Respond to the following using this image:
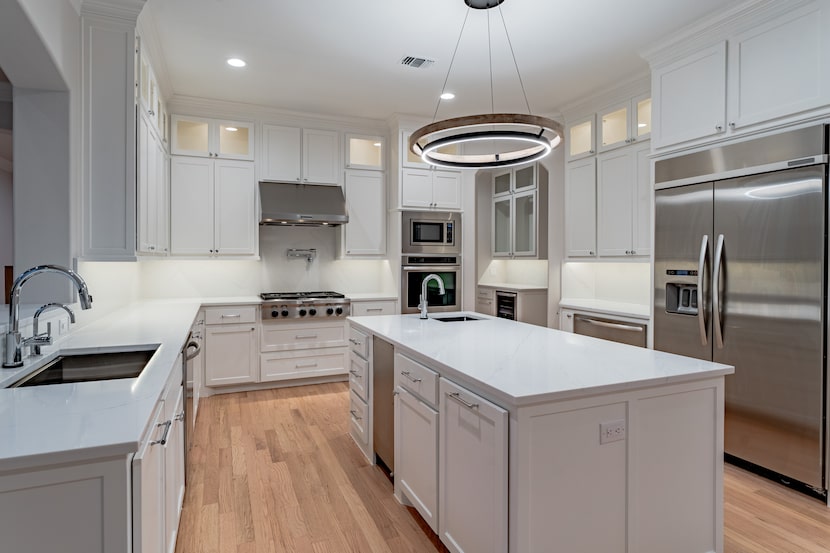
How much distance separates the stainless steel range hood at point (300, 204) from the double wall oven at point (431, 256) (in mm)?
740

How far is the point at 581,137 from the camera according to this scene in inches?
195

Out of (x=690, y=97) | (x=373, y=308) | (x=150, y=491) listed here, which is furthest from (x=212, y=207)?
(x=690, y=97)

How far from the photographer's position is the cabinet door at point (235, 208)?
16.0ft

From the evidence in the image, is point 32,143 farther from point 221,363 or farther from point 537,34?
point 537,34

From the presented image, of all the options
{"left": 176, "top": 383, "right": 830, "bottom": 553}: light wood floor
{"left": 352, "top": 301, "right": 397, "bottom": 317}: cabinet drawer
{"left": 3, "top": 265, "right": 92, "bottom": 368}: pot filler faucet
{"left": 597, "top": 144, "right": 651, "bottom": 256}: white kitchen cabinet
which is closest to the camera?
{"left": 3, "top": 265, "right": 92, "bottom": 368}: pot filler faucet

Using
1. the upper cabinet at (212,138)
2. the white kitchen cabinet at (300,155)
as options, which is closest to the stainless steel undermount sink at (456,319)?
the white kitchen cabinet at (300,155)

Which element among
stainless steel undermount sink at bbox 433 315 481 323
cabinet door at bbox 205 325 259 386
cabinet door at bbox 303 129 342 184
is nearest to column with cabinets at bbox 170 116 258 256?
cabinet door at bbox 303 129 342 184

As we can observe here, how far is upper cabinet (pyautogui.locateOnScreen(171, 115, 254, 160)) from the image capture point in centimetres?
476

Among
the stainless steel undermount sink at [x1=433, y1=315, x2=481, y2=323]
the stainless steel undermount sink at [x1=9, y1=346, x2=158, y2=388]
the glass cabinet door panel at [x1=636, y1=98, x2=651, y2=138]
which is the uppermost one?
the glass cabinet door panel at [x1=636, y1=98, x2=651, y2=138]

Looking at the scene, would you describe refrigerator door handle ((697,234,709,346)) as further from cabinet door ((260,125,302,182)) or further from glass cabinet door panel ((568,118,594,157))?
cabinet door ((260,125,302,182))

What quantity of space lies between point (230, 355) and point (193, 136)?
7.34ft

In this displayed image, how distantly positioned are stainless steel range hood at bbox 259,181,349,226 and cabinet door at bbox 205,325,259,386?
1.14 m

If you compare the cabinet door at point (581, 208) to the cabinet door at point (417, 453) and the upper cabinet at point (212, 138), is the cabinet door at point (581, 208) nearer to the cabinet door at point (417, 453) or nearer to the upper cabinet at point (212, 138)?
the cabinet door at point (417, 453)

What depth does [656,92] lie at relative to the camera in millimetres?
3623
